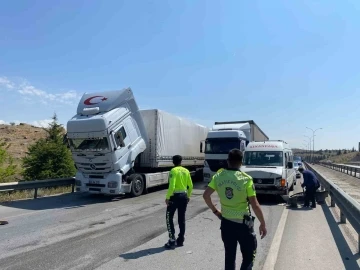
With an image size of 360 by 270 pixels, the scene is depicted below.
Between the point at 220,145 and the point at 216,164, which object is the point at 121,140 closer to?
the point at 216,164

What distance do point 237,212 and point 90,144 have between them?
9.37 m

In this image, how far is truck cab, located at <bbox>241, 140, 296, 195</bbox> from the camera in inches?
456

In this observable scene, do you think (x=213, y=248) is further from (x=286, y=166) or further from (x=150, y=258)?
(x=286, y=166)

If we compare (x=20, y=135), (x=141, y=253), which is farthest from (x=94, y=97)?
(x=20, y=135)

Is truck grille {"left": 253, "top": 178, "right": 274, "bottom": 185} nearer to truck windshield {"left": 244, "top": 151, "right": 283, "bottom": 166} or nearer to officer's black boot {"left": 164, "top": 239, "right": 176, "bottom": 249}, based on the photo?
truck windshield {"left": 244, "top": 151, "right": 283, "bottom": 166}

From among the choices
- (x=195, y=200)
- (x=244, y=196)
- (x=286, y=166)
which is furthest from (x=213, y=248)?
(x=286, y=166)

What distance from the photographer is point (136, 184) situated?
43.4 ft

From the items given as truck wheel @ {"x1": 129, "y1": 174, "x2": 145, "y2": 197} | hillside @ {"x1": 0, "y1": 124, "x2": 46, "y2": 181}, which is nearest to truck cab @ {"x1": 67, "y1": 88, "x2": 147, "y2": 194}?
truck wheel @ {"x1": 129, "y1": 174, "x2": 145, "y2": 197}

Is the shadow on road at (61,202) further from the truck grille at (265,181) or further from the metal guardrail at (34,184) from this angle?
the truck grille at (265,181)

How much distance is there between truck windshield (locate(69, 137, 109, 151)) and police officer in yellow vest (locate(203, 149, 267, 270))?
8662 mm

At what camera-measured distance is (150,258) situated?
5.33 metres

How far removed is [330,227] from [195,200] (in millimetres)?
5479

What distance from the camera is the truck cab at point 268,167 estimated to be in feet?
38.0

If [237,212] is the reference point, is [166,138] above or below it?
above
